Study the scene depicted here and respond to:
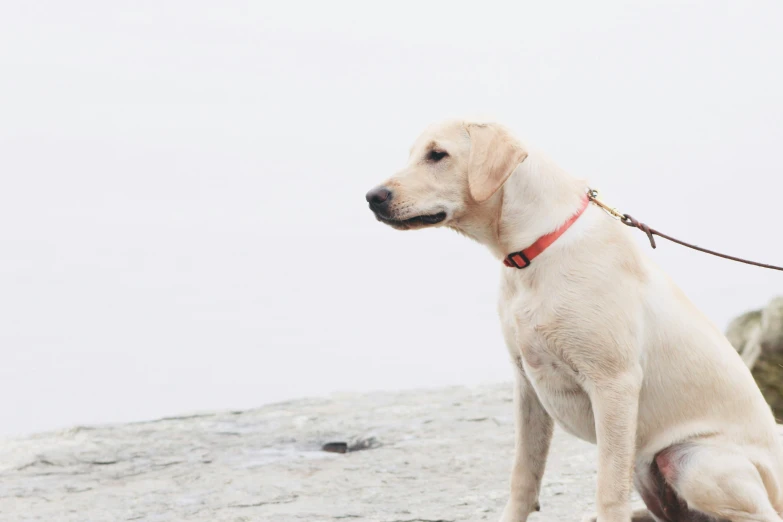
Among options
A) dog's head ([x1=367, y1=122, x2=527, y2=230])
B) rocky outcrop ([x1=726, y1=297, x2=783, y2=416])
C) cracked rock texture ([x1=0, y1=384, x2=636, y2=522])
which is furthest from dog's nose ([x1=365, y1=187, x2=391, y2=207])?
rocky outcrop ([x1=726, y1=297, x2=783, y2=416])

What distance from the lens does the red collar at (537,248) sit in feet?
11.5

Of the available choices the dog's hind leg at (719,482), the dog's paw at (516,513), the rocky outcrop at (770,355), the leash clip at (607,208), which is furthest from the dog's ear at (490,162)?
the rocky outcrop at (770,355)

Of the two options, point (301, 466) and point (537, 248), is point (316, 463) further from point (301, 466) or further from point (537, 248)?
point (537, 248)

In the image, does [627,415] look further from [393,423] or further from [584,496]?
[393,423]

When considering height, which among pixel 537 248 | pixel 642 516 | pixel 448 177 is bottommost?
pixel 642 516

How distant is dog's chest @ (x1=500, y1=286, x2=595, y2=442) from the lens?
344cm

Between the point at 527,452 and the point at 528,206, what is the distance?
1053 mm

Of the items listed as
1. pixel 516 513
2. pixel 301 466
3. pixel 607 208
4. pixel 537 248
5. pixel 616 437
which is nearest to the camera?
pixel 616 437

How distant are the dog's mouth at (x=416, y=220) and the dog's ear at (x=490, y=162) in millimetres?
156

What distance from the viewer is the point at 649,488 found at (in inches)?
143

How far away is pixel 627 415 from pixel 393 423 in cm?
371

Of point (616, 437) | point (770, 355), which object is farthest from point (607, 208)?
point (770, 355)

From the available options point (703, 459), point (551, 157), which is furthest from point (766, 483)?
point (551, 157)

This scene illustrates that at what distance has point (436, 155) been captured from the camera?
11.6 feet
